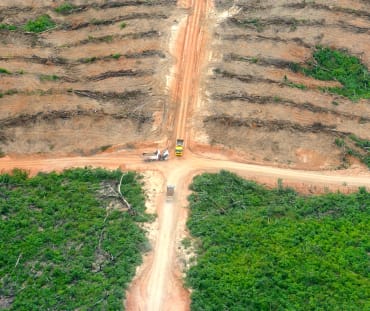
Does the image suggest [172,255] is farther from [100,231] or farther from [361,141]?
[361,141]

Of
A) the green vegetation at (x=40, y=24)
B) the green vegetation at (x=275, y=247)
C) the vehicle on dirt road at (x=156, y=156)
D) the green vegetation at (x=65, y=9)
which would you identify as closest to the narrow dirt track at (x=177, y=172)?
the vehicle on dirt road at (x=156, y=156)

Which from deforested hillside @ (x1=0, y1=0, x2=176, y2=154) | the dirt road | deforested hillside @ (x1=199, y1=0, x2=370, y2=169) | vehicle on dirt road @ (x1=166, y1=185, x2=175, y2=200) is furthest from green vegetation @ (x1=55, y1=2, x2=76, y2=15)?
vehicle on dirt road @ (x1=166, y1=185, x2=175, y2=200)

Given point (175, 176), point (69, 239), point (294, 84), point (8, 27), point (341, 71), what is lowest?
point (69, 239)

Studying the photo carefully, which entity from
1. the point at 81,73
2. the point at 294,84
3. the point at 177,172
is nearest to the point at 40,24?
the point at 81,73

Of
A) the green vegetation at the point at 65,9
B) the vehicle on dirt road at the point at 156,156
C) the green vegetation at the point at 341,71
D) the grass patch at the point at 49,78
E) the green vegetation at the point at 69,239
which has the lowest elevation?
the green vegetation at the point at 69,239

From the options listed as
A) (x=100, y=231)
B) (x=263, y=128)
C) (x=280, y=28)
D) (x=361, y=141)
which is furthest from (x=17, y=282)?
(x=280, y=28)

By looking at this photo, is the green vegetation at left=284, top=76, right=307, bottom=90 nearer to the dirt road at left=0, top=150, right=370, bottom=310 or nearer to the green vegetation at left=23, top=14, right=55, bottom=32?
the dirt road at left=0, top=150, right=370, bottom=310

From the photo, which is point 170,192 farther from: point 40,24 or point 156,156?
point 40,24

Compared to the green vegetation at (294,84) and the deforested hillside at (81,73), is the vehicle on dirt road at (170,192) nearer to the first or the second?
the deforested hillside at (81,73)
